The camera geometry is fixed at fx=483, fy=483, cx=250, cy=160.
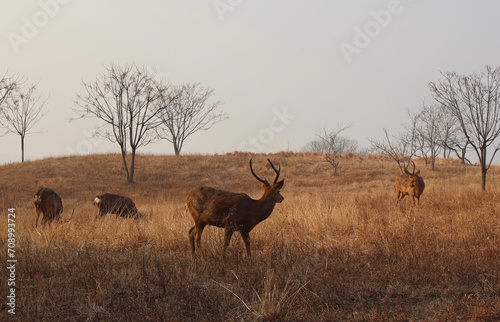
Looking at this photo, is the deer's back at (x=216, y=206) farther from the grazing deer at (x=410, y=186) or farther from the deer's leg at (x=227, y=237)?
the grazing deer at (x=410, y=186)

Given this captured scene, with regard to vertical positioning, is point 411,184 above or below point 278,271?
above

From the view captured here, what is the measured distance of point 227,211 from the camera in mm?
7066

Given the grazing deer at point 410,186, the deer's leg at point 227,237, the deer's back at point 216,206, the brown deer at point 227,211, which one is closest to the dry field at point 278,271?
the deer's leg at point 227,237

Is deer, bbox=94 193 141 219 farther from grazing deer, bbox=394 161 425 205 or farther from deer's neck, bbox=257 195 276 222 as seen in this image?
grazing deer, bbox=394 161 425 205

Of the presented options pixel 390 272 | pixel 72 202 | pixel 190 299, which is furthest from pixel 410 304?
pixel 72 202

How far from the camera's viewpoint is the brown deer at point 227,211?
7008mm

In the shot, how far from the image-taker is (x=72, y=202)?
2142 cm

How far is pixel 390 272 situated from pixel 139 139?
31.1m

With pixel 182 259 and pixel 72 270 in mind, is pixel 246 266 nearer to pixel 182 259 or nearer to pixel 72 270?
pixel 182 259

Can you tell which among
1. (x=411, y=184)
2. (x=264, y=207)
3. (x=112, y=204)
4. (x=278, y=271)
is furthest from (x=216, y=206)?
(x=411, y=184)

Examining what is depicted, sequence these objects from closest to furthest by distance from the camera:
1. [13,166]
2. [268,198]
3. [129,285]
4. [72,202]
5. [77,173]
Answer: [129,285], [268,198], [72,202], [77,173], [13,166]

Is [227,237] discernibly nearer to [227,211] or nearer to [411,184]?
[227,211]

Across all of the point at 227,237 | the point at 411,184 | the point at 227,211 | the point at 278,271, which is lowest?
the point at 278,271

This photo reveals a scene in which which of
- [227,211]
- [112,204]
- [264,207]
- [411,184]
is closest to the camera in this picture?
[227,211]
